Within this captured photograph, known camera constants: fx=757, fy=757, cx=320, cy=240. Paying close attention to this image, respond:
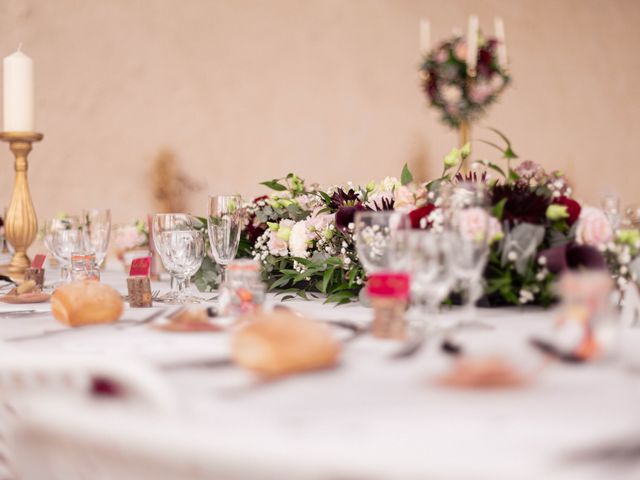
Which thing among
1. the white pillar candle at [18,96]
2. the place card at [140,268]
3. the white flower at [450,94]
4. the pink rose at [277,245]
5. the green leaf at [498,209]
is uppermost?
the white flower at [450,94]

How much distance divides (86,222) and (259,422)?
150 centimetres

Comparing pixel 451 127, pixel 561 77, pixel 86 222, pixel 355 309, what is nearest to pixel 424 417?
pixel 355 309

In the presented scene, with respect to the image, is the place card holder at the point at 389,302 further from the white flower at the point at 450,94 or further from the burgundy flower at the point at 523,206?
the white flower at the point at 450,94

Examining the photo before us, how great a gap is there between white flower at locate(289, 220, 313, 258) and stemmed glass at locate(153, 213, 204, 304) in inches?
7.6

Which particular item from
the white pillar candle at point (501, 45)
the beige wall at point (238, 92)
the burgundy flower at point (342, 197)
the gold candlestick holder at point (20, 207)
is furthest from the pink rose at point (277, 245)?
the white pillar candle at point (501, 45)

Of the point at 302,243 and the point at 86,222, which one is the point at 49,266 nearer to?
the point at 86,222

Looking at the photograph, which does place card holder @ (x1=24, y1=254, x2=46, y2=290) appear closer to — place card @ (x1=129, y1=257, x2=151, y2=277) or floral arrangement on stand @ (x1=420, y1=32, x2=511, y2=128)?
place card @ (x1=129, y1=257, x2=151, y2=277)

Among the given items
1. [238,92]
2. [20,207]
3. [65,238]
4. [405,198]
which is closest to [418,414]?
[405,198]

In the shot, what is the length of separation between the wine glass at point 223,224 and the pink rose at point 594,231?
649 millimetres

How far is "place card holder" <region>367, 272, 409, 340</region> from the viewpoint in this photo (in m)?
0.90

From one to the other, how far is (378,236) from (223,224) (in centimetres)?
53

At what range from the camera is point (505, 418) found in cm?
59

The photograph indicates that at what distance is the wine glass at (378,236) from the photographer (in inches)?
38.0

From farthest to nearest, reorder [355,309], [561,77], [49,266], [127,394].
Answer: [561,77] < [49,266] < [355,309] < [127,394]
